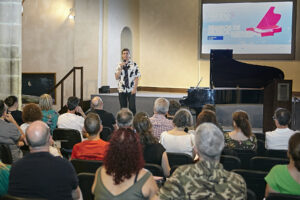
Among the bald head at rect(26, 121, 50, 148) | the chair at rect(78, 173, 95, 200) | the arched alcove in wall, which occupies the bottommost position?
the chair at rect(78, 173, 95, 200)

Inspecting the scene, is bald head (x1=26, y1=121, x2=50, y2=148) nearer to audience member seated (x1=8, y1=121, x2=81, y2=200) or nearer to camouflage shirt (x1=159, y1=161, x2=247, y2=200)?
audience member seated (x1=8, y1=121, x2=81, y2=200)

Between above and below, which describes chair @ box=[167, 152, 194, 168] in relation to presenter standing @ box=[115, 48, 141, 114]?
below

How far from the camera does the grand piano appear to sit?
822 cm

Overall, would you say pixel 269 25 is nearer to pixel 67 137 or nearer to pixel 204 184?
pixel 67 137

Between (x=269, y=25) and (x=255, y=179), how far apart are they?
9529 millimetres

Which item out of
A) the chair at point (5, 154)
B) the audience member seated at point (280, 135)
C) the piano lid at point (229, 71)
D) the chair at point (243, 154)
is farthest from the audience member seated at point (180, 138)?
the piano lid at point (229, 71)

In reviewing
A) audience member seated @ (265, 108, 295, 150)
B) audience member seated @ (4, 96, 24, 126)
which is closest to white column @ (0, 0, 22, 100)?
audience member seated @ (4, 96, 24, 126)

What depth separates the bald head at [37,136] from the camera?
2.72m

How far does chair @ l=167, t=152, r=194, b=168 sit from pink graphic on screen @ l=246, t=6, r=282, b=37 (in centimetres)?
910

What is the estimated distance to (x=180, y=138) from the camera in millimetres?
4105

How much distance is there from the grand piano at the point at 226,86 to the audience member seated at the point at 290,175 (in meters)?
5.53

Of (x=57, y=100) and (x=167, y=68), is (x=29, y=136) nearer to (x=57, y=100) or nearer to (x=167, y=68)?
(x=57, y=100)

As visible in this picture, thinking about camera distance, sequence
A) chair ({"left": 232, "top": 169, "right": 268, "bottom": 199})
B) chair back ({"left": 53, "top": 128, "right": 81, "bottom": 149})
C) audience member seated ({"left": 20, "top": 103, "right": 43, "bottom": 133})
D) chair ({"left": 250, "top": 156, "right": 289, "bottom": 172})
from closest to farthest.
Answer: chair ({"left": 232, "top": 169, "right": 268, "bottom": 199}) < chair ({"left": 250, "top": 156, "right": 289, "bottom": 172}) < audience member seated ({"left": 20, "top": 103, "right": 43, "bottom": 133}) < chair back ({"left": 53, "top": 128, "right": 81, "bottom": 149})

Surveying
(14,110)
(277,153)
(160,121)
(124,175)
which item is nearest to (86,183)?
(124,175)
